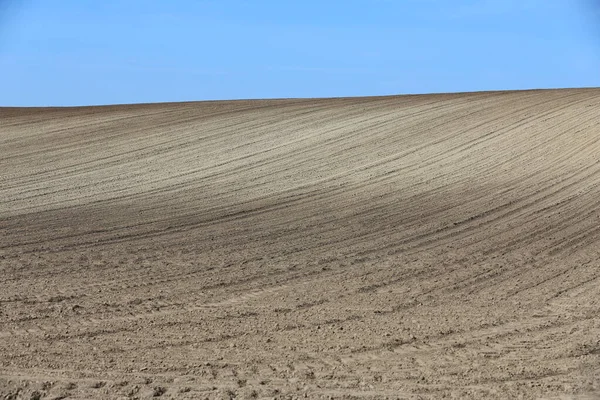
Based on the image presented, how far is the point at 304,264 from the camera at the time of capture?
29.1ft

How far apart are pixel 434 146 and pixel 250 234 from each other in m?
9.10

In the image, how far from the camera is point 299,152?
60.4 feet

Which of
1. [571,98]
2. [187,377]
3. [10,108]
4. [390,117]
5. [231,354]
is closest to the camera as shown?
[187,377]

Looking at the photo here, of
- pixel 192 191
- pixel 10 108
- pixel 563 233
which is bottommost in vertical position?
pixel 563 233

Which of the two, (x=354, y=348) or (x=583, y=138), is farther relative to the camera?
(x=583, y=138)

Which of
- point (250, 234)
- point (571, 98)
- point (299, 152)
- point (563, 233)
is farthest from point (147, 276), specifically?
point (571, 98)

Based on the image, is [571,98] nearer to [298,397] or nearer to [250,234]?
[250,234]

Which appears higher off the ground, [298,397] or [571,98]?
[571,98]

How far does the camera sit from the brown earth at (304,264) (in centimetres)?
539

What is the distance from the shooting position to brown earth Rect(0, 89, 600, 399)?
539cm

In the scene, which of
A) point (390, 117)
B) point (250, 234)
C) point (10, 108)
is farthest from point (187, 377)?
point (10, 108)

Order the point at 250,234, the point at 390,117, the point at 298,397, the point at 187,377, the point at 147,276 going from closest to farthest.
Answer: the point at 298,397 → the point at 187,377 → the point at 147,276 → the point at 250,234 → the point at 390,117

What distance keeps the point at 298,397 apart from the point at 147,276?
12.2 feet

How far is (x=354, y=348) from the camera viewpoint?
589 cm
